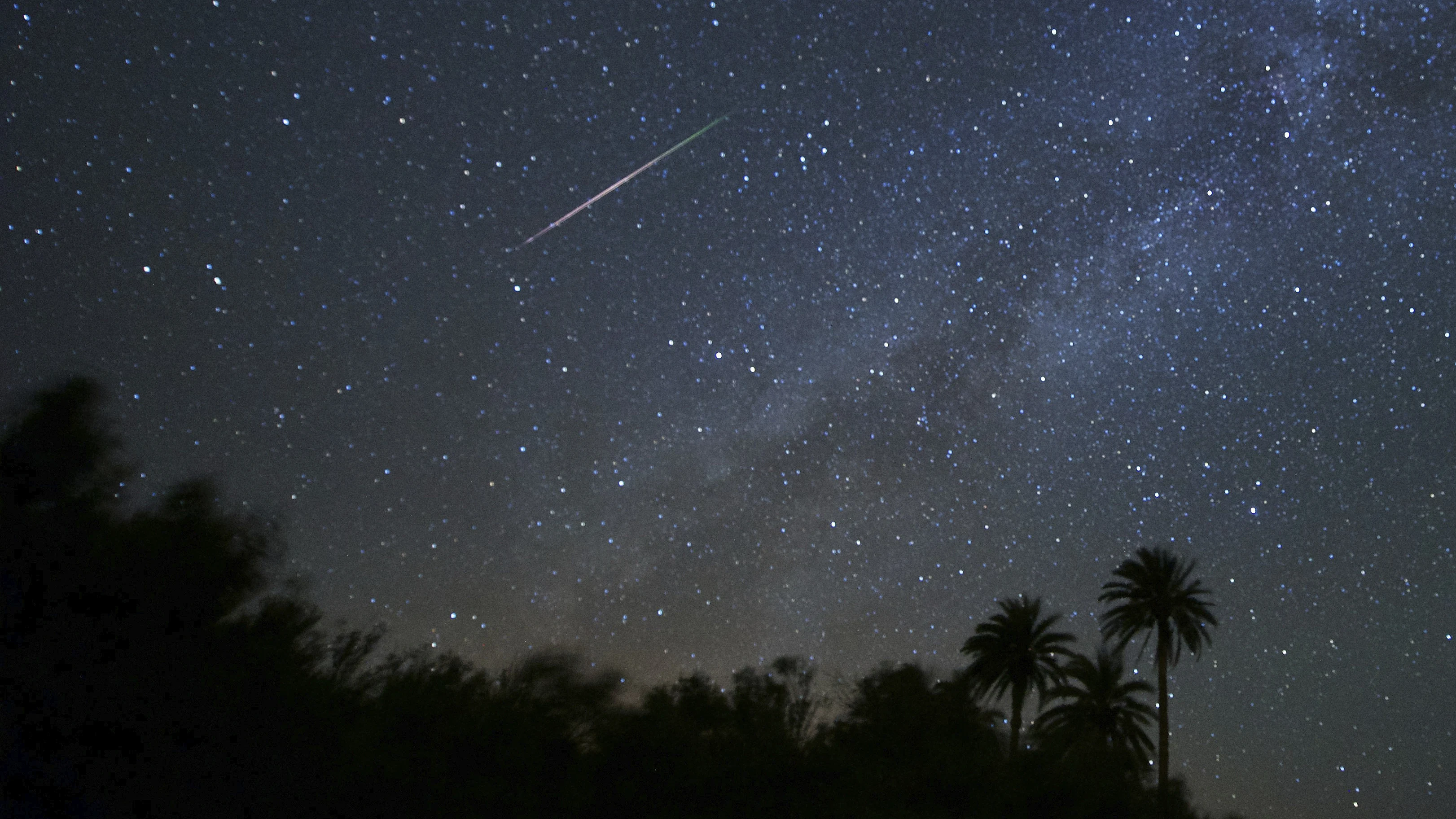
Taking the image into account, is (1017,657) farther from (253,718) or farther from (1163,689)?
(253,718)

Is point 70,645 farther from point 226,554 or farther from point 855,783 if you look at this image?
point 855,783

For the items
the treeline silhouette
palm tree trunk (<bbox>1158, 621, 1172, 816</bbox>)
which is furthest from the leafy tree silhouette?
palm tree trunk (<bbox>1158, 621, 1172, 816</bbox>)

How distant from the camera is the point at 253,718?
13.4m

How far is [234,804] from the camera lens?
41.4 ft

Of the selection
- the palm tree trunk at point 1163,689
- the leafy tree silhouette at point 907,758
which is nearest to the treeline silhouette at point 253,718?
the leafy tree silhouette at point 907,758

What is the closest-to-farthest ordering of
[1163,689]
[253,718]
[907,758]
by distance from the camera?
1. [253,718]
2. [907,758]
3. [1163,689]

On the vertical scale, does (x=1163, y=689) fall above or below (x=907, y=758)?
above

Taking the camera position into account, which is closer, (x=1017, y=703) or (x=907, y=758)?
(x=907, y=758)

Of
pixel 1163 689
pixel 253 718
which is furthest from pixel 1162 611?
pixel 253 718

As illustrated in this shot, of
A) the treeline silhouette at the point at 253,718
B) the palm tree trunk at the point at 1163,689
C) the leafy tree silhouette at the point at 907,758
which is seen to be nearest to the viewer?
the treeline silhouette at the point at 253,718

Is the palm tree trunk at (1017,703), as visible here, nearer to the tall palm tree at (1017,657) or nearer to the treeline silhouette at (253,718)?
the tall palm tree at (1017,657)

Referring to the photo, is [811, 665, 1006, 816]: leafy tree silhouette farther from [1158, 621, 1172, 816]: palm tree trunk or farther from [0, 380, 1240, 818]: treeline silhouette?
[1158, 621, 1172, 816]: palm tree trunk

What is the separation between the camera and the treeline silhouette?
40.3 ft

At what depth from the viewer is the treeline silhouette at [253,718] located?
12.3 metres
